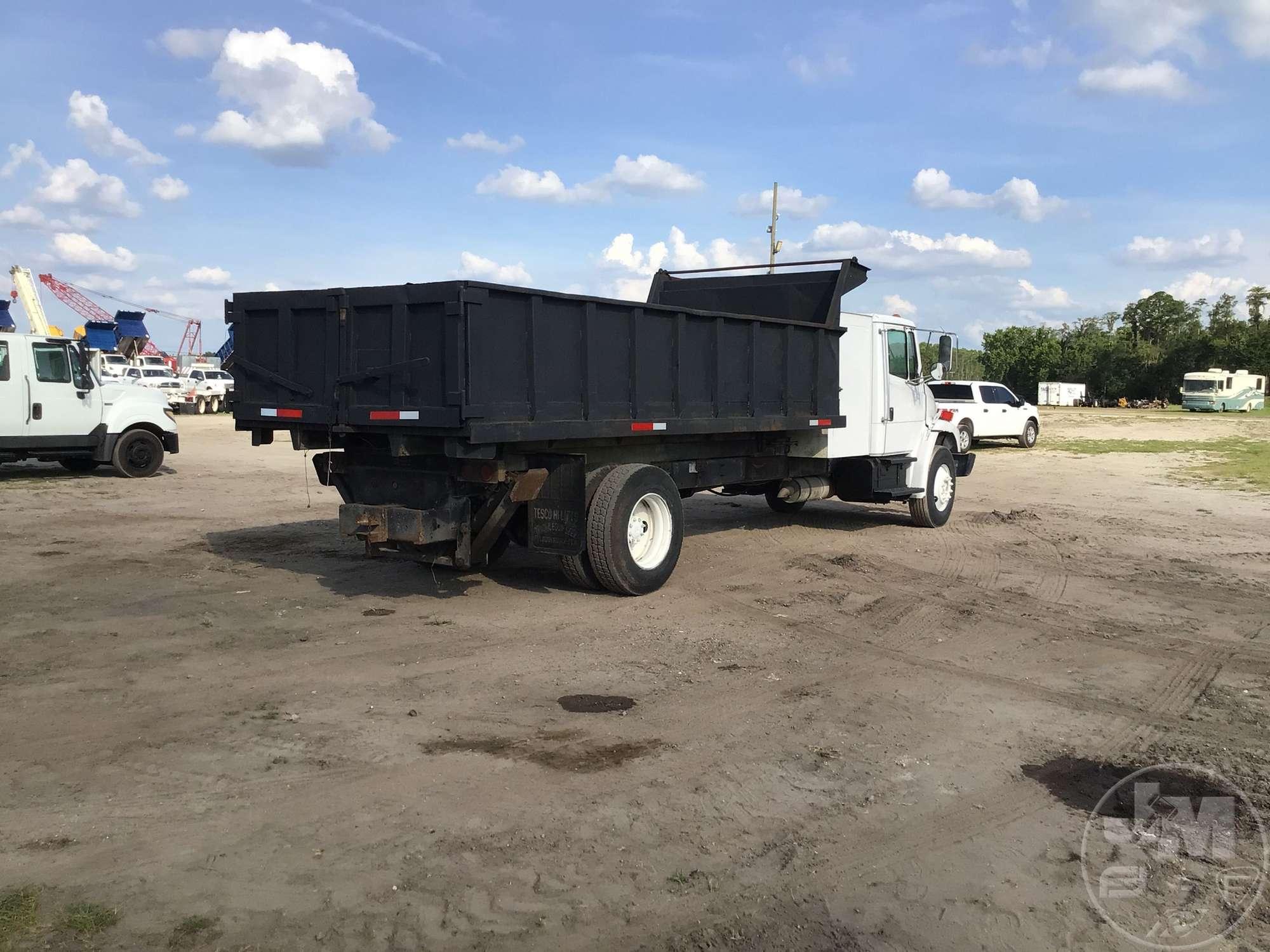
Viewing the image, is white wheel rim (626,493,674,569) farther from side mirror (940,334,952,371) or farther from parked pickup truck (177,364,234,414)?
parked pickup truck (177,364,234,414)

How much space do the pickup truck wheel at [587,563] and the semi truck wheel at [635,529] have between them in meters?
0.05

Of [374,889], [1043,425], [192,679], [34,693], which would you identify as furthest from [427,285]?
[1043,425]

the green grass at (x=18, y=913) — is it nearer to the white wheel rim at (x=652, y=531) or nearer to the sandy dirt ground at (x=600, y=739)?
the sandy dirt ground at (x=600, y=739)

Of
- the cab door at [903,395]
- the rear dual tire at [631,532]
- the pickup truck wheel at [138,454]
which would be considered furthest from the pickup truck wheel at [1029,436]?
the pickup truck wheel at [138,454]

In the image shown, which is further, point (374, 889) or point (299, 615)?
point (299, 615)

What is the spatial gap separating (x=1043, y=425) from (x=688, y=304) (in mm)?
31270

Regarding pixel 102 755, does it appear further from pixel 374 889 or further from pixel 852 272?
pixel 852 272

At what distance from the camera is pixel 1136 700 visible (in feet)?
19.6

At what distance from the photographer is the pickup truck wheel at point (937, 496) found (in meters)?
12.9

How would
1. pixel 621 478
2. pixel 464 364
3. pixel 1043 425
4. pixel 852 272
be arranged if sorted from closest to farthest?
pixel 464 364
pixel 621 478
pixel 852 272
pixel 1043 425

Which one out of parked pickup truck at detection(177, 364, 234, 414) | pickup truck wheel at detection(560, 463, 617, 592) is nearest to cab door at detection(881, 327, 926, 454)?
pickup truck wheel at detection(560, 463, 617, 592)

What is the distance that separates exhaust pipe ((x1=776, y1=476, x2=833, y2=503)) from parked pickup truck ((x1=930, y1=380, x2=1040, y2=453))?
15.2 metres

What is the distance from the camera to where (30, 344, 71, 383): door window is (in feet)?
52.9

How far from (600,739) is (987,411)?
24.3m
